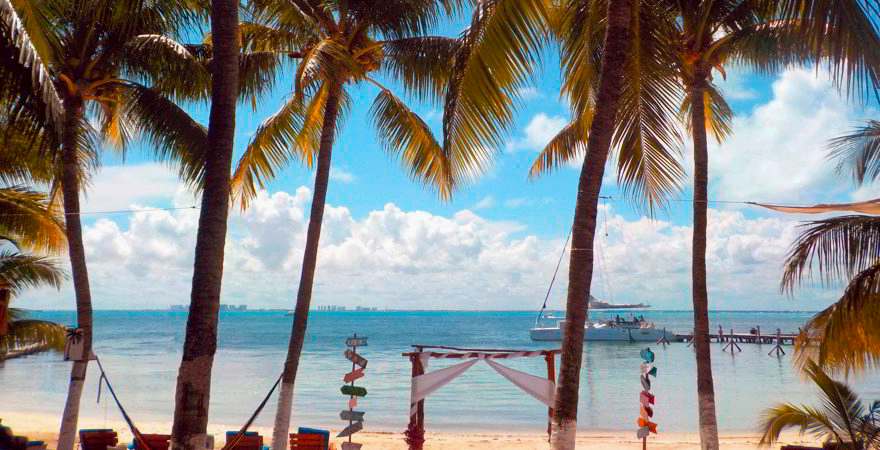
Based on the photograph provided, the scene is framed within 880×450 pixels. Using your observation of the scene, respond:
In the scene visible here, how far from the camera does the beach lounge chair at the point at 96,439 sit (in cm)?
1249

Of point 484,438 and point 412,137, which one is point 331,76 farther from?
point 484,438

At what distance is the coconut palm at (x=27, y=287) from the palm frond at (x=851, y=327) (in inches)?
467

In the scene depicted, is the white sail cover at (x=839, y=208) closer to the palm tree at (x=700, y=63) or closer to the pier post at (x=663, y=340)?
the palm tree at (x=700, y=63)

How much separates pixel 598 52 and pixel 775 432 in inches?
205

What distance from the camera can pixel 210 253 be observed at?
6297mm

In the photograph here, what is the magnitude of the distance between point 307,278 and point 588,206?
5859 millimetres

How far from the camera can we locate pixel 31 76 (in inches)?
239

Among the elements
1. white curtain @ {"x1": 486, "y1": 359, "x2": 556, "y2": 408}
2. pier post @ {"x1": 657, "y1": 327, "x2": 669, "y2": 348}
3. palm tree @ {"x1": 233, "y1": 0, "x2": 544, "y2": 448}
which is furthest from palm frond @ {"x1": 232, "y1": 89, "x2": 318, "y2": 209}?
pier post @ {"x1": 657, "y1": 327, "x2": 669, "y2": 348}

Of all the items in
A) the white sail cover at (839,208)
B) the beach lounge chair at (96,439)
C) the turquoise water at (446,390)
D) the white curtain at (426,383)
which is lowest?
the turquoise water at (446,390)

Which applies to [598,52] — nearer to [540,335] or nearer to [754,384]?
[754,384]

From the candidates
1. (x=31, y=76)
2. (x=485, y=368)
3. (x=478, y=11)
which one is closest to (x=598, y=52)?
(x=478, y=11)

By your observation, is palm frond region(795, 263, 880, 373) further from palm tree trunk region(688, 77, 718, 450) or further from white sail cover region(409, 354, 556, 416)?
white sail cover region(409, 354, 556, 416)

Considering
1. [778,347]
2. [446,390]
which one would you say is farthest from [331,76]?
[778,347]

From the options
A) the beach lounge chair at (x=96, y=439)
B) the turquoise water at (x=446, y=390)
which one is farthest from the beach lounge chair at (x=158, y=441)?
the turquoise water at (x=446, y=390)
